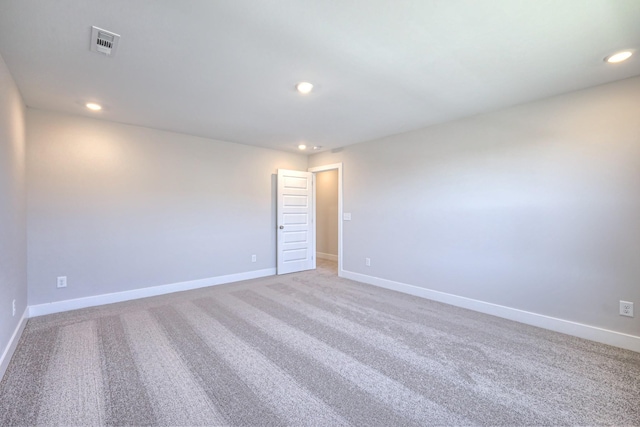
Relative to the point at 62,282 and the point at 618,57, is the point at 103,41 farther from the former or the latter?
the point at 618,57

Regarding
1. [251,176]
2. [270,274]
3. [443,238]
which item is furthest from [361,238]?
[251,176]

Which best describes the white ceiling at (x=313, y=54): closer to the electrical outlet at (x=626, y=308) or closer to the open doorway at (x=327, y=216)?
the electrical outlet at (x=626, y=308)

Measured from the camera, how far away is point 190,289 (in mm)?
4383

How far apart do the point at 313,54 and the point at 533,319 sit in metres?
3.55

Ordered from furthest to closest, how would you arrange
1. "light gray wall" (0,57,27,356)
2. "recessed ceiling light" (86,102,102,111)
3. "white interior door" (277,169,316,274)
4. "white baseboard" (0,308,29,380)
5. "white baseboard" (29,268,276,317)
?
"white interior door" (277,169,316,274) < "white baseboard" (29,268,276,317) < "recessed ceiling light" (86,102,102,111) < "light gray wall" (0,57,27,356) < "white baseboard" (0,308,29,380)

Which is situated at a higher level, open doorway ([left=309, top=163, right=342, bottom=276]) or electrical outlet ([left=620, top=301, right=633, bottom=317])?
open doorway ([left=309, top=163, right=342, bottom=276])

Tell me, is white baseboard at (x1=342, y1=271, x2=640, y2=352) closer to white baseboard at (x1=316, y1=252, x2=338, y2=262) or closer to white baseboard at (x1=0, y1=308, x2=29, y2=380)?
white baseboard at (x1=316, y1=252, x2=338, y2=262)

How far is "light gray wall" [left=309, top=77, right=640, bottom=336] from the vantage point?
258 cm

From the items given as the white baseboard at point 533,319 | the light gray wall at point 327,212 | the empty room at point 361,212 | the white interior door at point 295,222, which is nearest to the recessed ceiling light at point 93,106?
the empty room at point 361,212

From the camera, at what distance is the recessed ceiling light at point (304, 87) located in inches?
103

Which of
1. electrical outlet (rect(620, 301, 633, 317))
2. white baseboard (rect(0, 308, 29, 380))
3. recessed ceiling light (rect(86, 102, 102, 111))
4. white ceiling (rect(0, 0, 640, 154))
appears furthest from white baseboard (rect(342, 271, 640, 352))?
recessed ceiling light (rect(86, 102, 102, 111))

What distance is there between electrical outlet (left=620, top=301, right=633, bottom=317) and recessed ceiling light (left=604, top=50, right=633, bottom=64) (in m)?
2.14

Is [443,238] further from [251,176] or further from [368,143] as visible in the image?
[251,176]

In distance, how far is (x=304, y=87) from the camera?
2.68m
